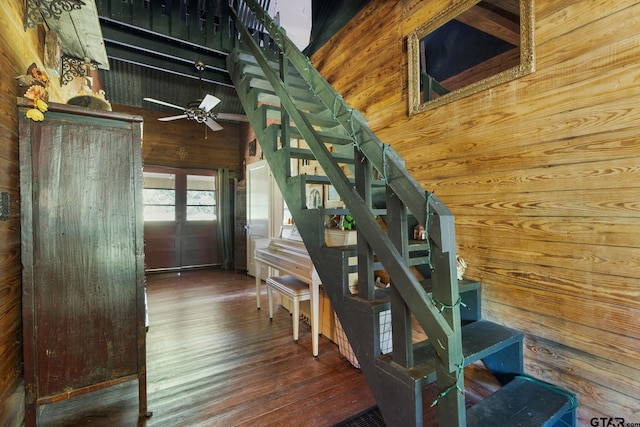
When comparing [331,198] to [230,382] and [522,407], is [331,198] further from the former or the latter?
[522,407]

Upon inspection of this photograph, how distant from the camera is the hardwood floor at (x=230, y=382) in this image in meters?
1.80

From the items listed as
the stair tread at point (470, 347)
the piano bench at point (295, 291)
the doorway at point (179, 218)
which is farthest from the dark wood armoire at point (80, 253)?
the doorway at point (179, 218)

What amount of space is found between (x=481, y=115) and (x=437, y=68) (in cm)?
60

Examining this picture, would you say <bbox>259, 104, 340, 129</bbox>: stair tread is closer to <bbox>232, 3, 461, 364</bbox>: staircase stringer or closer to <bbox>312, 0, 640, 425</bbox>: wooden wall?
<bbox>232, 3, 461, 364</bbox>: staircase stringer

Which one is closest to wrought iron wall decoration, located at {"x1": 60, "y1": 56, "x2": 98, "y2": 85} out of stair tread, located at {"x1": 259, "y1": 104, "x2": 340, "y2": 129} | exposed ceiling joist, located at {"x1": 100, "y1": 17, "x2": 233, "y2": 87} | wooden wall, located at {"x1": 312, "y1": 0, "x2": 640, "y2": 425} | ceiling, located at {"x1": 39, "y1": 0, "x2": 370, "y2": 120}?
ceiling, located at {"x1": 39, "y1": 0, "x2": 370, "y2": 120}

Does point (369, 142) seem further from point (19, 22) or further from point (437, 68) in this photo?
point (19, 22)

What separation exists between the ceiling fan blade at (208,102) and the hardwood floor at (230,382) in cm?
277

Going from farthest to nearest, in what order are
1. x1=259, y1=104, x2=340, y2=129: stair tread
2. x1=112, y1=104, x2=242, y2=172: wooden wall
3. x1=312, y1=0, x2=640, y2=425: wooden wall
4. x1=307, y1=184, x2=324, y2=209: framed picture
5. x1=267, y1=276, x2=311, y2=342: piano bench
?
x1=112, y1=104, x2=242, y2=172: wooden wall, x1=307, y1=184, x2=324, y2=209: framed picture, x1=267, y1=276, x2=311, y2=342: piano bench, x1=259, y1=104, x2=340, y2=129: stair tread, x1=312, y1=0, x2=640, y2=425: wooden wall

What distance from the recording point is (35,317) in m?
1.48

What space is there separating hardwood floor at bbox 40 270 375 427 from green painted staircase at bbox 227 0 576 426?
2.66ft

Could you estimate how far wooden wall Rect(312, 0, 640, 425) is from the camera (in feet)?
4.30

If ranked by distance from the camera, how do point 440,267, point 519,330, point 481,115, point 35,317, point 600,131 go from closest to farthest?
point 440,267, point 600,131, point 35,317, point 519,330, point 481,115

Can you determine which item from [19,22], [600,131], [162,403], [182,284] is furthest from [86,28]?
[182,284]

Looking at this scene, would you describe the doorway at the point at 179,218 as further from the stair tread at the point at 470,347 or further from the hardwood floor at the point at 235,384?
the stair tread at the point at 470,347
